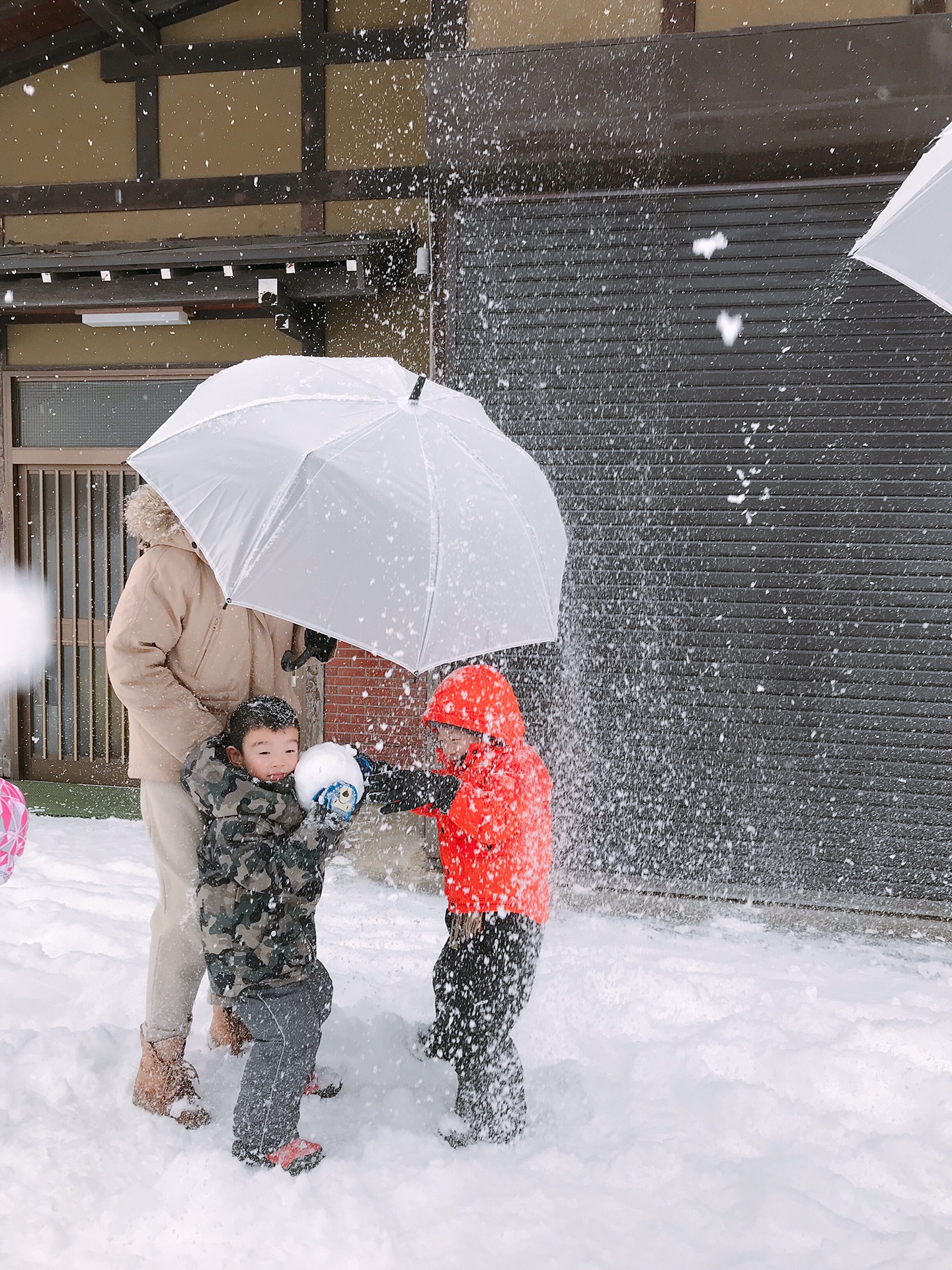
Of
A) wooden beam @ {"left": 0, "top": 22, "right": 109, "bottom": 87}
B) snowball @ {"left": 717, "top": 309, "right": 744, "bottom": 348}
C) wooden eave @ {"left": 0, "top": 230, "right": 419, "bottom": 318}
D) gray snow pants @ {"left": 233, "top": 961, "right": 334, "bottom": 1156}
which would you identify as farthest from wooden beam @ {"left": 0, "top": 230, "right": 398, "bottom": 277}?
gray snow pants @ {"left": 233, "top": 961, "right": 334, "bottom": 1156}

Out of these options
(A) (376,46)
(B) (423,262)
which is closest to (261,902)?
(B) (423,262)

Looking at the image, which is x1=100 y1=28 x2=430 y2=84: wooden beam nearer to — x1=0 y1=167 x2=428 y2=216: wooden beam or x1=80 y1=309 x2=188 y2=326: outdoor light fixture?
x1=0 y1=167 x2=428 y2=216: wooden beam

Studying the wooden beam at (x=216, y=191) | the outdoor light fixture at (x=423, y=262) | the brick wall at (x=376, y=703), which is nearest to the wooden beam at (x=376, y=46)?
the wooden beam at (x=216, y=191)

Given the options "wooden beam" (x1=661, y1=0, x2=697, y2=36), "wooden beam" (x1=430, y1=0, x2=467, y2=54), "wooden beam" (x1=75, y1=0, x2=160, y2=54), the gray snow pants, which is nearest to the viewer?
the gray snow pants

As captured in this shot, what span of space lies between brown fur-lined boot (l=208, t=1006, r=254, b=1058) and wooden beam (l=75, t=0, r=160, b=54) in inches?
244

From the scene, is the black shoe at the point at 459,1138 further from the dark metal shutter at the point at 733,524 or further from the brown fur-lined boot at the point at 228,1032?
the dark metal shutter at the point at 733,524

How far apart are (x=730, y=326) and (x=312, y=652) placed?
3.33 metres

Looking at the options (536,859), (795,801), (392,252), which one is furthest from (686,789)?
(392,252)

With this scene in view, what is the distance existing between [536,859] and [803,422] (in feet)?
10.7

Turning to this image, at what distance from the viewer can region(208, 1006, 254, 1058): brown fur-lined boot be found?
3.32 metres

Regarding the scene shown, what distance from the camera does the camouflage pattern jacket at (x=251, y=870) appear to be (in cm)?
269

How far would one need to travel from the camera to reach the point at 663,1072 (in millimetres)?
3451

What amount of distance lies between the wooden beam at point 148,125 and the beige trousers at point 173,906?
5495 mm

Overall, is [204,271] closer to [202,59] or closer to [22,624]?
[202,59]
